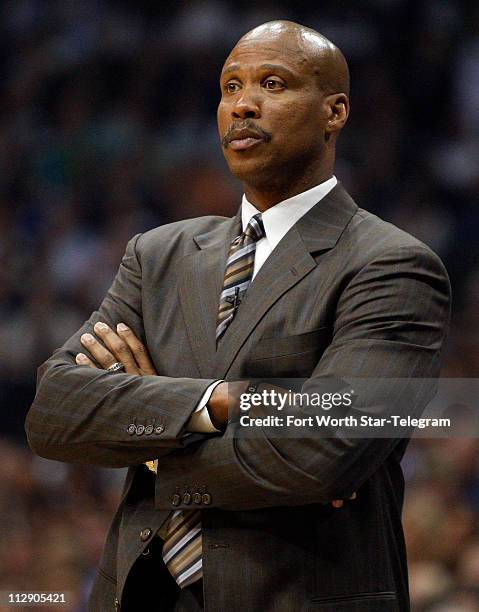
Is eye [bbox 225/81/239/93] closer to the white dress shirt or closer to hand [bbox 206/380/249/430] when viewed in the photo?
the white dress shirt

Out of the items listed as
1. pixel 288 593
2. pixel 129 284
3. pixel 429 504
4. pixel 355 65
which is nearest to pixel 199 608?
pixel 288 593

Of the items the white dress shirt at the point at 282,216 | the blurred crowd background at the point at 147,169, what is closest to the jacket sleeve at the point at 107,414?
the white dress shirt at the point at 282,216

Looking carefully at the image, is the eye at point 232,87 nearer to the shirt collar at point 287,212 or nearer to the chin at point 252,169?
the chin at point 252,169

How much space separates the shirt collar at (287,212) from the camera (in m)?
2.86

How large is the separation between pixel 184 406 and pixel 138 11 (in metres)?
3.49

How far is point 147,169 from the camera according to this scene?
18.1 ft

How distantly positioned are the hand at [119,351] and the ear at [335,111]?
2.27 feet

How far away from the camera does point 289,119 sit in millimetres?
2809

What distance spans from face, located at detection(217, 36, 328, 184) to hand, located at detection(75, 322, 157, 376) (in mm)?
474

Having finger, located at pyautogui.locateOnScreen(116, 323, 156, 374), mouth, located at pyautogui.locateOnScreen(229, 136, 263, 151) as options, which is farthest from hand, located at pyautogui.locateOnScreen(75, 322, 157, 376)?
mouth, located at pyautogui.locateOnScreen(229, 136, 263, 151)

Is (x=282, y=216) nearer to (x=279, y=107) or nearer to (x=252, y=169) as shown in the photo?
(x=252, y=169)

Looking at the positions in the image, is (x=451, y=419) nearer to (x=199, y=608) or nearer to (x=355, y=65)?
(x=199, y=608)

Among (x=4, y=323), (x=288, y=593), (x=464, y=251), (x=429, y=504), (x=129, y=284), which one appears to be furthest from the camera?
(x=4, y=323)

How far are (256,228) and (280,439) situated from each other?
23.1 inches
